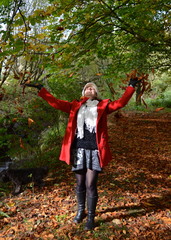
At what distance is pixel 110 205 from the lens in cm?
362

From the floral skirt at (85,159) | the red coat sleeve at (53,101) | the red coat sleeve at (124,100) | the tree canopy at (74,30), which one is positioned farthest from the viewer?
the tree canopy at (74,30)

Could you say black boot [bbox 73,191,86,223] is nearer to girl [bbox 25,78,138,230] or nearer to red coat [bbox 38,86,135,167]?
girl [bbox 25,78,138,230]

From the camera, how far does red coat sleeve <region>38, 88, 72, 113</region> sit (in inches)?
118

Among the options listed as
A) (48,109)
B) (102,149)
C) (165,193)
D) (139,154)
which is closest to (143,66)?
(139,154)

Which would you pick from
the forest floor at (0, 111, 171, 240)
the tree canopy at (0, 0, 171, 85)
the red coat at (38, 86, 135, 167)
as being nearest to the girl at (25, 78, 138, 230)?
the red coat at (38, 86, 135, 167)

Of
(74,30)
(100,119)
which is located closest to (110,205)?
(100,119)

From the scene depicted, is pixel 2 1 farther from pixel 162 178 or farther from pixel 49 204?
pixel 162 178

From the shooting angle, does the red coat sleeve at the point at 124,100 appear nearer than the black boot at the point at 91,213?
Yes

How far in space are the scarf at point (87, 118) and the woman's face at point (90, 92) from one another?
0.10 metres

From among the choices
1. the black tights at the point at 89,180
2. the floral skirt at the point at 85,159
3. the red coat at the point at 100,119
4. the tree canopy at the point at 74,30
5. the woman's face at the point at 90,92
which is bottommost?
the black tights at the point at 89,180

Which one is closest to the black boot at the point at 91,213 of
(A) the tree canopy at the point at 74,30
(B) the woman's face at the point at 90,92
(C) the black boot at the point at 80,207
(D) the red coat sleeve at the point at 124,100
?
(C) the black boot at the point at 80,207

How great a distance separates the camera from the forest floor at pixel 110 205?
290 centimetres

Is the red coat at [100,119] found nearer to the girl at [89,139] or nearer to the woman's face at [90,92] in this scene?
the girl at [89,139]

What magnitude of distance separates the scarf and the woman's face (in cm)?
10
